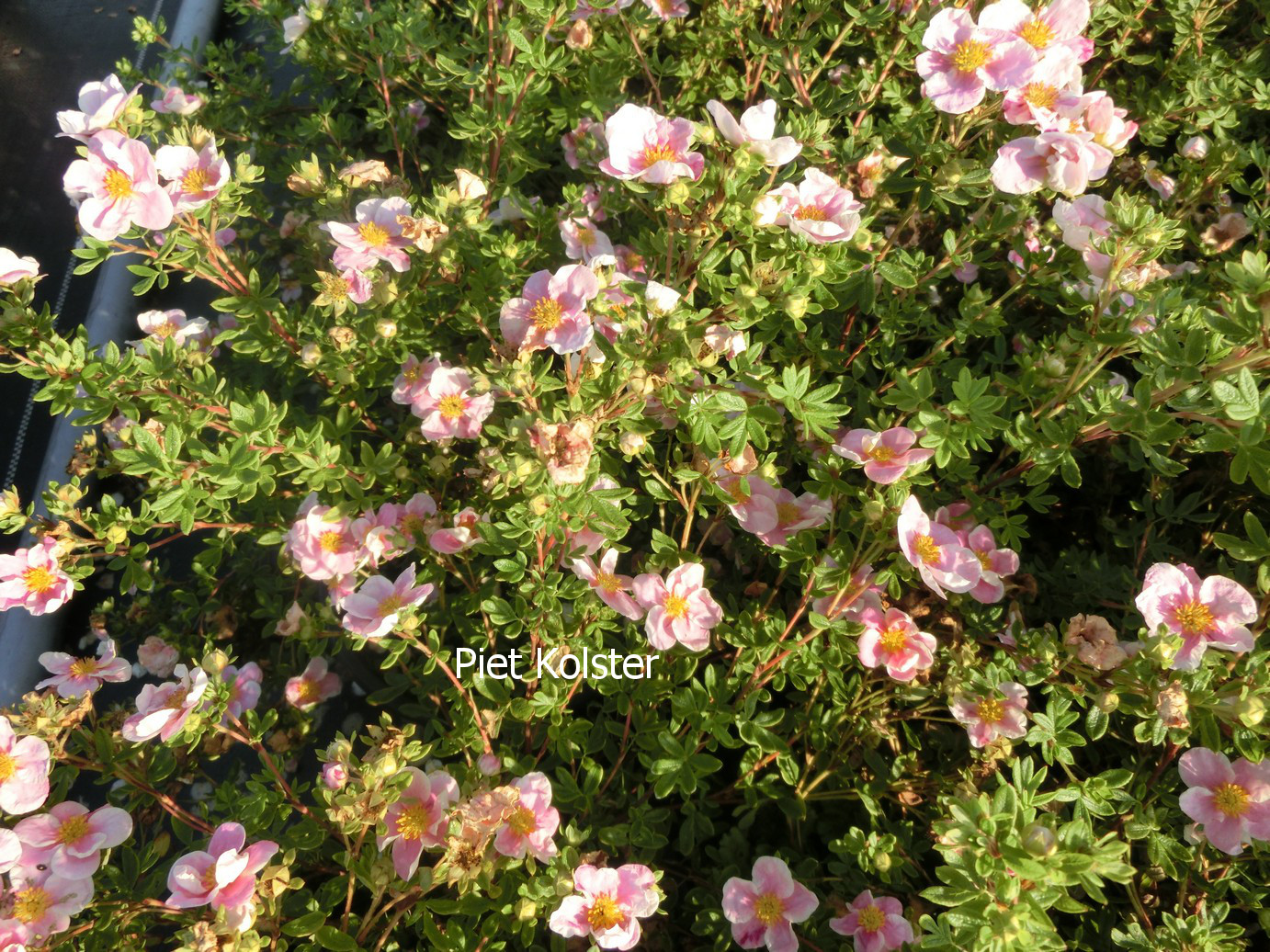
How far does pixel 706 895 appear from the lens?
1.75 meters

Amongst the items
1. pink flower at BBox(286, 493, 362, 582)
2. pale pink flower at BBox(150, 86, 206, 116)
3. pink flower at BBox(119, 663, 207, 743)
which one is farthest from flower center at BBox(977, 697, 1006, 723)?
pale pink flower at BBox(150, 86, 206, 116)

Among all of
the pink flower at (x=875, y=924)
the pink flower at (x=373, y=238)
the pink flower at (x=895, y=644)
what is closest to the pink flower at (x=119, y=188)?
the pink flower at (x=373, y=238)

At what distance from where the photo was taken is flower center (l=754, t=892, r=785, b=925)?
1.53 metres

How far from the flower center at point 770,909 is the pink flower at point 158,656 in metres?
1.59

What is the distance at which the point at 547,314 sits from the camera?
4.92 ft

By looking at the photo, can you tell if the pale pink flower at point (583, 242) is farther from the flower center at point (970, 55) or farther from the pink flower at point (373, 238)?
the flower center at point (970, 55)

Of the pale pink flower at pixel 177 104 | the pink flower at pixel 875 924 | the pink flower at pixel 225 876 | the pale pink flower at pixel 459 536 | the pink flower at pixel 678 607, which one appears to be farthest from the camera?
the pale pink flower at pixel 177 104

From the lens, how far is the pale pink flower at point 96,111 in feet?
5.17

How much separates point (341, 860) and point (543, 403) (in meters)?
0.90

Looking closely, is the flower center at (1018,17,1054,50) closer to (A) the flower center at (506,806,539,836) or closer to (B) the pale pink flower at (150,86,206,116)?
(A) the flower center at (506,806,539,836)

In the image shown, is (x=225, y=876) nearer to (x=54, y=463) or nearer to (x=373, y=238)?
(x=373, y=238)

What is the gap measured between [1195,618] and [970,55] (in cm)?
107

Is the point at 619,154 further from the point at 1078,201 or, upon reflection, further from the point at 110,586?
the point at 110,586

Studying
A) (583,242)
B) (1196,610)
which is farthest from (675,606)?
(1196,610)
